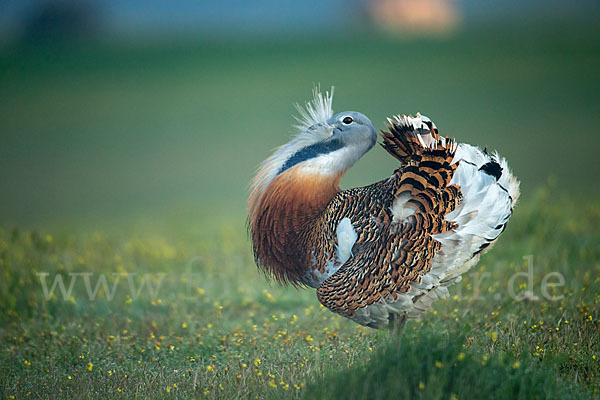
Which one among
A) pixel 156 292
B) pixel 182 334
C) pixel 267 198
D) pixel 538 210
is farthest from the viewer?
pixel 538 210

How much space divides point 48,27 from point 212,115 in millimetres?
6474

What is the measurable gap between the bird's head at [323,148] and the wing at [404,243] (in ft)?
1.28

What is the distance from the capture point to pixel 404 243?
340cm

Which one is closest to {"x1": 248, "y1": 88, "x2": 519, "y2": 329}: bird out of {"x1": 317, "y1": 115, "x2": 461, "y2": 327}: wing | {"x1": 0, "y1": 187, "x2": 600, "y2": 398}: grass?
{"x1": 317, "y1": 115, "x2": 461, "y2": 327}: wing

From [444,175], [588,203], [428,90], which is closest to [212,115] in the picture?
[428,90]

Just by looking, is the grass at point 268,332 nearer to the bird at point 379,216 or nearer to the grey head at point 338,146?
the bird at point 379,216

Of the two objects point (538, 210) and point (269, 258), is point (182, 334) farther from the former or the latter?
point (538, 210)

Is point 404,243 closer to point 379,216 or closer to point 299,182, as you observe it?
point 379,216

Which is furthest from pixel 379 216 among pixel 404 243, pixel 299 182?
pixel 299 182

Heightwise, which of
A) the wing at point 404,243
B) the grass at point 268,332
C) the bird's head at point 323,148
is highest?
the bird's head at point 323,148

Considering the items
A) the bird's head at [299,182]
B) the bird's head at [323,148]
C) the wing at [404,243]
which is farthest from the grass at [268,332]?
the bird's head at [323,148]

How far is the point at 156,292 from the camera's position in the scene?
5.33m

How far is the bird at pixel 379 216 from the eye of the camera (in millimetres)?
3365

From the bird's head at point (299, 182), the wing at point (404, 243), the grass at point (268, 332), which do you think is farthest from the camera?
the bird's head at point (299, 182)
